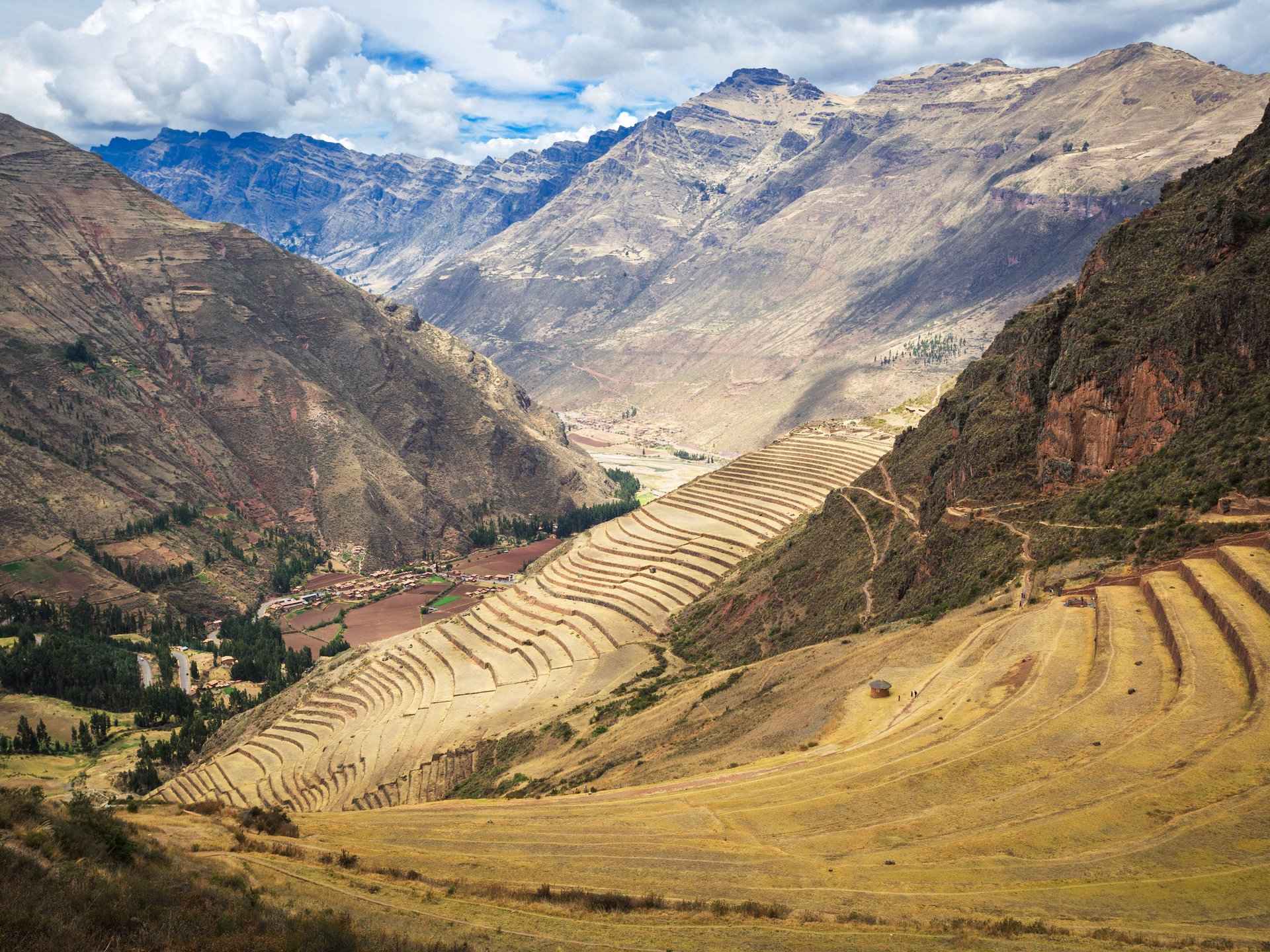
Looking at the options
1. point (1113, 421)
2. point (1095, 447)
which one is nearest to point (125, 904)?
point (1095, 447)

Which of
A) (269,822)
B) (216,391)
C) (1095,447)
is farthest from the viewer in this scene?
(216,391)

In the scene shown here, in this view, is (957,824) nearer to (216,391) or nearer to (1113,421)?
(1113,421)

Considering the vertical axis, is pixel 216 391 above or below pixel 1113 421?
above

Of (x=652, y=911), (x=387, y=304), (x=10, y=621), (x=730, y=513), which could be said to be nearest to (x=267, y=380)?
(x=387, y=304)

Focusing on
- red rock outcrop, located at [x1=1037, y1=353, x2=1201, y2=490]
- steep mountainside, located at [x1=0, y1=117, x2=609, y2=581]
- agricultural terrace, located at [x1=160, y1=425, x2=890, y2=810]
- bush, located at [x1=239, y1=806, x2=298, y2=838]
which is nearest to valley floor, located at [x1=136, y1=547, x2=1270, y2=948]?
bush, located at [x1=239, y1=806, x2=298, y2=838]

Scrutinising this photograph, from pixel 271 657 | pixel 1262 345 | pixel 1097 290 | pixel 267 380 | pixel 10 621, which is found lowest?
pixel 271 657

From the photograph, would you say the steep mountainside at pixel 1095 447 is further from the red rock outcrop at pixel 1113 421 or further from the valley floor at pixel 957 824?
the valley floor at pixel 957 824

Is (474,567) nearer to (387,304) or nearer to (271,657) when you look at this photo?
(271,657)
